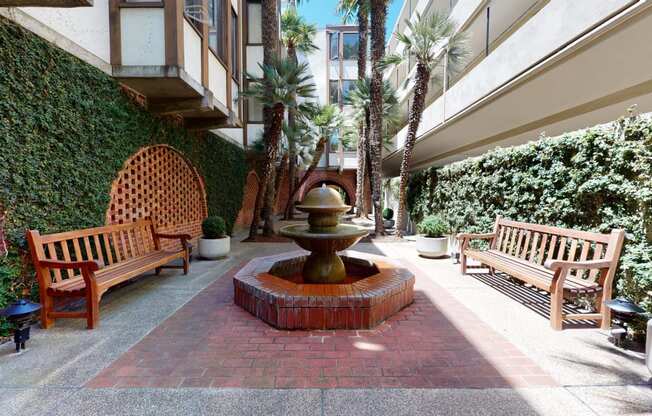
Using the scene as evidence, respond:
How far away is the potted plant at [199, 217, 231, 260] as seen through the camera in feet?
20.6

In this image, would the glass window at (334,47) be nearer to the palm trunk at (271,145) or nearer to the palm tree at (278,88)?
the palm tree at (278,88)

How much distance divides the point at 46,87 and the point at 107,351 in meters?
3.20

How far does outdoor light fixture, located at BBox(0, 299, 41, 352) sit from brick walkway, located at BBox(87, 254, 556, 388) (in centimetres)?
101

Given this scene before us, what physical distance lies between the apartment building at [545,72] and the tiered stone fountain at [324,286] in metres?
4.22

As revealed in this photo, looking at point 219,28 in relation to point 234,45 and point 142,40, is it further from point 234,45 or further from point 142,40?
point 142,40

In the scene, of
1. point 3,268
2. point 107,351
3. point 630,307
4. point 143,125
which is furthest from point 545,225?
point 143,125

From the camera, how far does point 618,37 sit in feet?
12.1

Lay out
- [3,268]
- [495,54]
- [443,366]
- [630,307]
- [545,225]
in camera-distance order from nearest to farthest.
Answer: [443,366], [630,307], [3,268], [545,225], [495,54]

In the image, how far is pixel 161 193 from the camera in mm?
6117

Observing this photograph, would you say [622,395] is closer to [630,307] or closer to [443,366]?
[630,307]

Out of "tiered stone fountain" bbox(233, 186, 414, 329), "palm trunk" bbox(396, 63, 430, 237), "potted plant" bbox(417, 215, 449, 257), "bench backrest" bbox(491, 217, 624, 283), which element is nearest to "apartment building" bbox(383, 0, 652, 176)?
"palm trunk" bbox(396, 63, 430, 237)

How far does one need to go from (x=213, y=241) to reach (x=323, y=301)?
13.7ft

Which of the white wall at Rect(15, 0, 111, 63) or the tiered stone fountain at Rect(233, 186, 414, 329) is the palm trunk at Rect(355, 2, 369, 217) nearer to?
the tiered stone fountain at Rect(233, 186, 414, 329)

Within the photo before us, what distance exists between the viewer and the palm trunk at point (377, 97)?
914 centimetres
